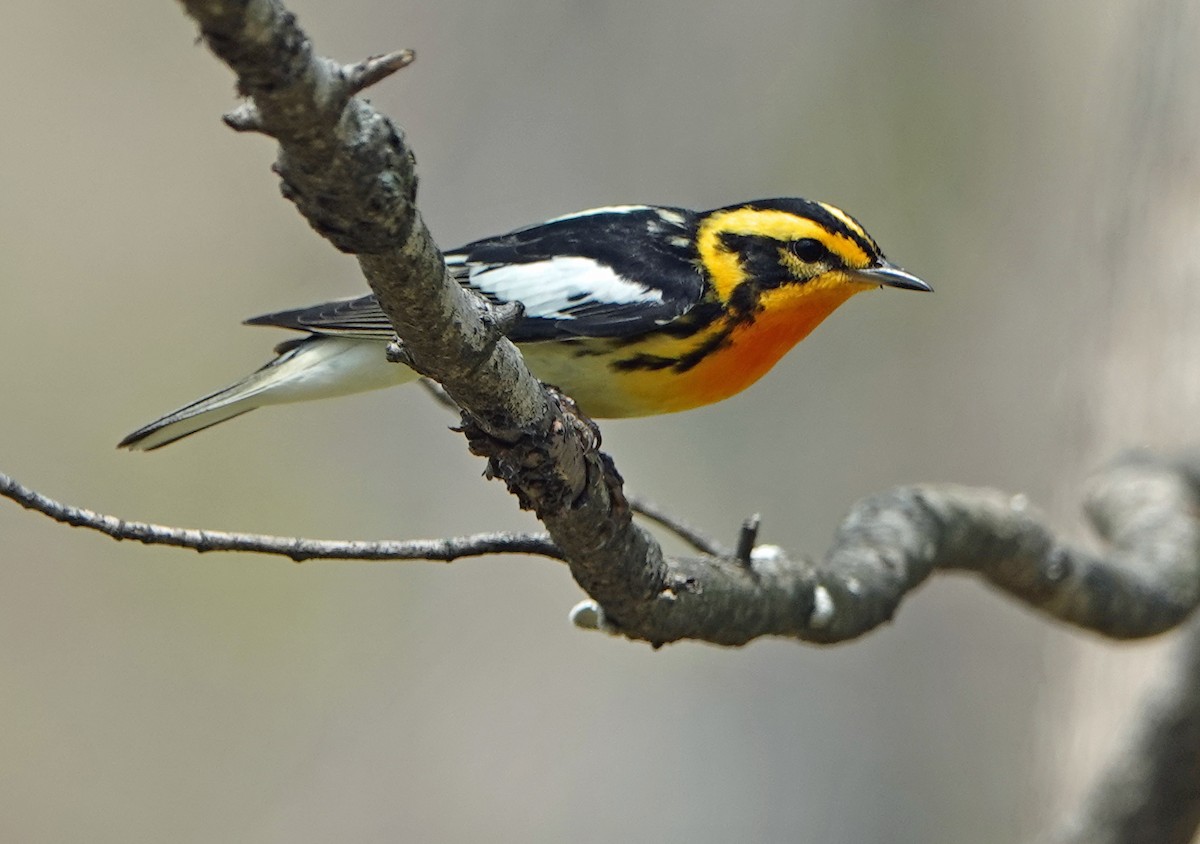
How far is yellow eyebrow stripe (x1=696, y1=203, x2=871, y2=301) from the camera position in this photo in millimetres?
2996

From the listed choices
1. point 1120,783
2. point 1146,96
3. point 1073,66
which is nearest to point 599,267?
point 1120,783

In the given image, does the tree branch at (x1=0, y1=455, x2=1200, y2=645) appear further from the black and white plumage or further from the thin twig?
the black and white plumage

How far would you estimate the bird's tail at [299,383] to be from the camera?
296 centimetres

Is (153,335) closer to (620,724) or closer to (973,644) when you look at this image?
(620,724)

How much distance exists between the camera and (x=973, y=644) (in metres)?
6.43

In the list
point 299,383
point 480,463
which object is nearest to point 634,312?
point 299,383

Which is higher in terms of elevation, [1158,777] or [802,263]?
[802,263]

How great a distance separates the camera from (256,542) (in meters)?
1.91

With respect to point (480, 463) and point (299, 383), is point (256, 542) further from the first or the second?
point (480, 463)

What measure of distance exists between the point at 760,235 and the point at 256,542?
159cm

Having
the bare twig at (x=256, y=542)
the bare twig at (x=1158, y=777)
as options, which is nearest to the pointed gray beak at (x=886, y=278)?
the bare twig at (x=256, y=542)

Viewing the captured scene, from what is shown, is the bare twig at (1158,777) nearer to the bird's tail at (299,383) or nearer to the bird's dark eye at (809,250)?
the bird's dark eye at (809,250)

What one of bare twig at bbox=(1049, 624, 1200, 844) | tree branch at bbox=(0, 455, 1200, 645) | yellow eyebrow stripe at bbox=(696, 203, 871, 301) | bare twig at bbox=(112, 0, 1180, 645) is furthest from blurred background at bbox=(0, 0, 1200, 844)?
yellow eyebrow stripe at bbox=(696, 203, 871, 301)

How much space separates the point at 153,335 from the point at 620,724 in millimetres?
3165
